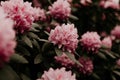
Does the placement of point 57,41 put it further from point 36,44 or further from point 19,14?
point 19,14

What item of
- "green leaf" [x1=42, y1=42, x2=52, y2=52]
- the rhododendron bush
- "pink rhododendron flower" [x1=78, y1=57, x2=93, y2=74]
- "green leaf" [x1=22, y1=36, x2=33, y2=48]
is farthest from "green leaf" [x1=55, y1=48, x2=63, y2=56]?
"pink rhododendron flower" [x1=78, y1=57, x2=93, y2=74]

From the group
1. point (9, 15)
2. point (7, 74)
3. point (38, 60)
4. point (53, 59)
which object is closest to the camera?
point (7, 74)

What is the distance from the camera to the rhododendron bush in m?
2.15

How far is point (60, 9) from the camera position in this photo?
3.44m

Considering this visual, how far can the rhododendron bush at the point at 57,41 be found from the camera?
2.15 metres

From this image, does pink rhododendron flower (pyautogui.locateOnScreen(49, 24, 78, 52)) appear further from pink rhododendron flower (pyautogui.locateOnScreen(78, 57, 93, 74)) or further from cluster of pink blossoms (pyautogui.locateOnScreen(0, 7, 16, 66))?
cluster of pink blossoms (pyautogui.locateOnScreen(0, 7, 16, 66))

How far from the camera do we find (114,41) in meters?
4.73

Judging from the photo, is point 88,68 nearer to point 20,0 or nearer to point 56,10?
point 56,10

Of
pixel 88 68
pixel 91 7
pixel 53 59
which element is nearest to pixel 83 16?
pixel 91 7

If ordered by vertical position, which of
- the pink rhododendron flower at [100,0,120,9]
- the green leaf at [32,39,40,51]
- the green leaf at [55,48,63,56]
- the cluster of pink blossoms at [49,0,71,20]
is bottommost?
the green leaf at [55,48,63,56]

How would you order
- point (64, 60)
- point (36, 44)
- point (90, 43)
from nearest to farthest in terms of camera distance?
point (36, 44) < point (64, 60) < point (90, 43)

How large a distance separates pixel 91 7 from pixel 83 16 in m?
0.20

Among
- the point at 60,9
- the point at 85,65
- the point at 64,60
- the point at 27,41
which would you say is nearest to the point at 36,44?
the point at 27,41

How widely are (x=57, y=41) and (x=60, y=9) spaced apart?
727mm
